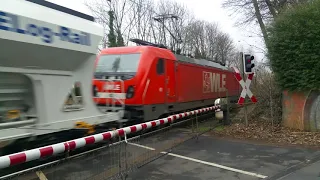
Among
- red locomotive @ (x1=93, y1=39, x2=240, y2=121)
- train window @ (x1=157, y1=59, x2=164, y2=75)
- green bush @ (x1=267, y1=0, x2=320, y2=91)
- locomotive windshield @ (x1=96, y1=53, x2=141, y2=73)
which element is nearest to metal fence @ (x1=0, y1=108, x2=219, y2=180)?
red locomotive @ (x1=93, y1=39, x2=240, y2=121)

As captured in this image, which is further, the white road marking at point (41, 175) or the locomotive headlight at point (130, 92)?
the locomotive headlight at point (130, 92)

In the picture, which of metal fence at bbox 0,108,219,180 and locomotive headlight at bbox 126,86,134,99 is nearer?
metal fence at bbox 0,108,219,180

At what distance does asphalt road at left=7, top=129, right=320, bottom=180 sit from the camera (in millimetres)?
5111

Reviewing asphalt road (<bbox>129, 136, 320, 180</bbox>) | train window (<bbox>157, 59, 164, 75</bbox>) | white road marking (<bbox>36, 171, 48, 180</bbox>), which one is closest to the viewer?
white road marking (<bbox>36, 171, 48, 180</bbox>)

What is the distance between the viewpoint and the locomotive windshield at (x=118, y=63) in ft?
35.1

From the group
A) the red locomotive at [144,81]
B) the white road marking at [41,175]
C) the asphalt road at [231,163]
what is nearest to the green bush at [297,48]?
the asphalt road at [231,163]

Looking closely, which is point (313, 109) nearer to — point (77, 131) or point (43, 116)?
point (77, 131)

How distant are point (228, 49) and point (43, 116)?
61.9 metres

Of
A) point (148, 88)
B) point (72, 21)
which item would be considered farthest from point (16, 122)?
point (148, 88)

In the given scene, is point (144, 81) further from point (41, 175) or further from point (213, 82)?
point (213, 82)

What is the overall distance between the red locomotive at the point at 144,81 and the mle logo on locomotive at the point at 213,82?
1796 millimetres

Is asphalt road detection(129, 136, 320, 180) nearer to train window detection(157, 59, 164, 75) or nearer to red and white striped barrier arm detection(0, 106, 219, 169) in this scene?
red and white striped barrier arm detection(0, 106, 219, 169)

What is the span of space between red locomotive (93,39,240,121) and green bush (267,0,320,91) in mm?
3474

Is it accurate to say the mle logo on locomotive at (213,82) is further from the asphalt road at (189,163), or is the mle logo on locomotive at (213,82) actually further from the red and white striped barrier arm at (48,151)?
the red and white striped barrier arm at (48,151)
